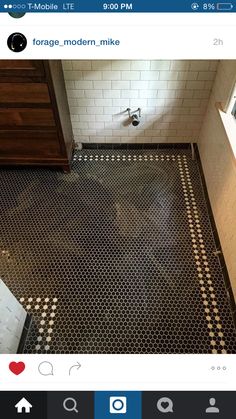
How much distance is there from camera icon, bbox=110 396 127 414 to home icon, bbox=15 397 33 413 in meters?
0.20

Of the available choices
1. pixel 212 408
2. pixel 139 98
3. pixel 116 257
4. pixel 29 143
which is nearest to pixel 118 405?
pixel 212 408

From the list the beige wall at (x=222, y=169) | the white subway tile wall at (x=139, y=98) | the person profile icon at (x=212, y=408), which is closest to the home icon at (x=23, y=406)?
the person profile icon at (x=212, y=408)

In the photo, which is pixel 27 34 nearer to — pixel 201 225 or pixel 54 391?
pixel 54 391

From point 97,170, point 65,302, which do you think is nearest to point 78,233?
point 65,302

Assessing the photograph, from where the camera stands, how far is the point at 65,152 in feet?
7.18

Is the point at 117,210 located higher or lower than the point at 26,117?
lower

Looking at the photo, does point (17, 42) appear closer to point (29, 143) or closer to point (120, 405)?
point (120, 405)

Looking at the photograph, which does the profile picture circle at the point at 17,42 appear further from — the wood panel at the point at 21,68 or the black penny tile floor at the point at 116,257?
the black penny tile floor at the point at 116,257

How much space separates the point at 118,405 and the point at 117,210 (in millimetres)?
1534

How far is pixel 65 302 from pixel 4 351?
1.51ft

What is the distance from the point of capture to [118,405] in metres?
0.66

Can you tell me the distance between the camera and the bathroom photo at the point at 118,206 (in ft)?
5.16

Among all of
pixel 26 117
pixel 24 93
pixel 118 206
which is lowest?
pixel 118 206

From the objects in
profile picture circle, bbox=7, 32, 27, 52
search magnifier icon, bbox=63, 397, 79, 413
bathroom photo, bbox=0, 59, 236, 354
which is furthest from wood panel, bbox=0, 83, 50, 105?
search magnifier icon, bbox=63, 397, 79, 413
